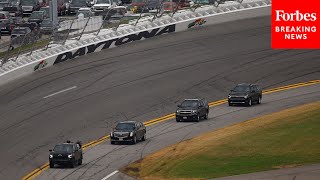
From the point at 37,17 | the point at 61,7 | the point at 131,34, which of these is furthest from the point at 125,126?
the point at 61,7

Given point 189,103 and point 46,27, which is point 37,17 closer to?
point 46,27

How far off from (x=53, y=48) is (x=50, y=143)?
22.4 m

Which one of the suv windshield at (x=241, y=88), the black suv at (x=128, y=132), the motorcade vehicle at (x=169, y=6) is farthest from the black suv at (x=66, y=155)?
the motorcade vehicle at (x=169, y=6)

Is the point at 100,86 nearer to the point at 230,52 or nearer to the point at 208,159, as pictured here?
the point at 230,52

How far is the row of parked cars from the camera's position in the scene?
58438 millimetres

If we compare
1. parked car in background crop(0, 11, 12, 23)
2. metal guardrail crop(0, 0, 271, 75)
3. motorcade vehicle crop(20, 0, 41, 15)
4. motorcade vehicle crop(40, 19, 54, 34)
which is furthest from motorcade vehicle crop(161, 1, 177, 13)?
motorcade vehicle crop(20, 0, 41, 15)

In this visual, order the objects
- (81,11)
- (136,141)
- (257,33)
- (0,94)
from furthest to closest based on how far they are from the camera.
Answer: (81,11) → (257,33) → (0,94) → (136,141)

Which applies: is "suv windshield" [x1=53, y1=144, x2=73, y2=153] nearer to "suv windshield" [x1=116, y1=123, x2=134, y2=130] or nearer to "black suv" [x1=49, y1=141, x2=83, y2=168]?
"black suv" [x1=49, y1=141, x2=83, y2=168]

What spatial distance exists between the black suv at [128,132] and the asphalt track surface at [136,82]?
2.09 feet

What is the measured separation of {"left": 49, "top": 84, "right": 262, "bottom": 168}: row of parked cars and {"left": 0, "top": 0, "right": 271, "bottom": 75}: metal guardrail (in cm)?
1876

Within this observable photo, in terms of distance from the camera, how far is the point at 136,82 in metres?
80.4

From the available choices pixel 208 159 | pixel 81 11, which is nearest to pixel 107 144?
pixel 208 159

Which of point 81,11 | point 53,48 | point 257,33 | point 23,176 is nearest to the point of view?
point 23,176

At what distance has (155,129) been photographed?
68.2 m
